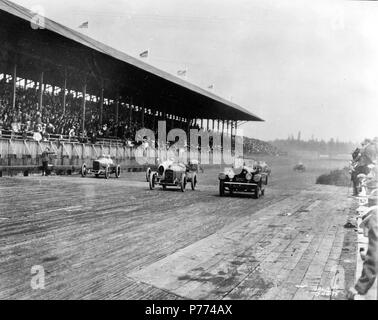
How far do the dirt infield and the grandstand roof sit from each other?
1152cm

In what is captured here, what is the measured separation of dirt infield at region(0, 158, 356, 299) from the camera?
4609mm

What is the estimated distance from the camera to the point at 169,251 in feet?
20.8

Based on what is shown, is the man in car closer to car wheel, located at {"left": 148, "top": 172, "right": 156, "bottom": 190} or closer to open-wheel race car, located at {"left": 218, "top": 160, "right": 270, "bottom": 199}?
car wheel, located at {"left": 148, "top": 172, "right": 156, "bottom": 190}

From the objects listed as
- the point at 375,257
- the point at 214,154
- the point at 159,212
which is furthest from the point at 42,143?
the point at 214,154

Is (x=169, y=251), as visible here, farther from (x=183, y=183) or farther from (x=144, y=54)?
(x=144, y=54)

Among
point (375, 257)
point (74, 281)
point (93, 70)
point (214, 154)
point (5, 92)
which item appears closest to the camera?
point (375, 257)

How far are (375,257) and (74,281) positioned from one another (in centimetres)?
291

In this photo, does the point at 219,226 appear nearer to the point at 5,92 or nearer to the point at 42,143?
the point at 42,143

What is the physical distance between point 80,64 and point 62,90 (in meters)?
1.83

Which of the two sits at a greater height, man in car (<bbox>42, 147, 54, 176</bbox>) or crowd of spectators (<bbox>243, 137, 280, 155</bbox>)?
crowd of spectators (<bbox>243, 137, 280, 155</bbox>)

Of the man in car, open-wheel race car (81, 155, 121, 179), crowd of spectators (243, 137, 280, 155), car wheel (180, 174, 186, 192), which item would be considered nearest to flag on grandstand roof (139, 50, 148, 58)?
open-wheel race car (81, 155, 121, 179)

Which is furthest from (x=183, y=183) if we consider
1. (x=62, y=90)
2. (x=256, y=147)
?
(x=256, y=147)
